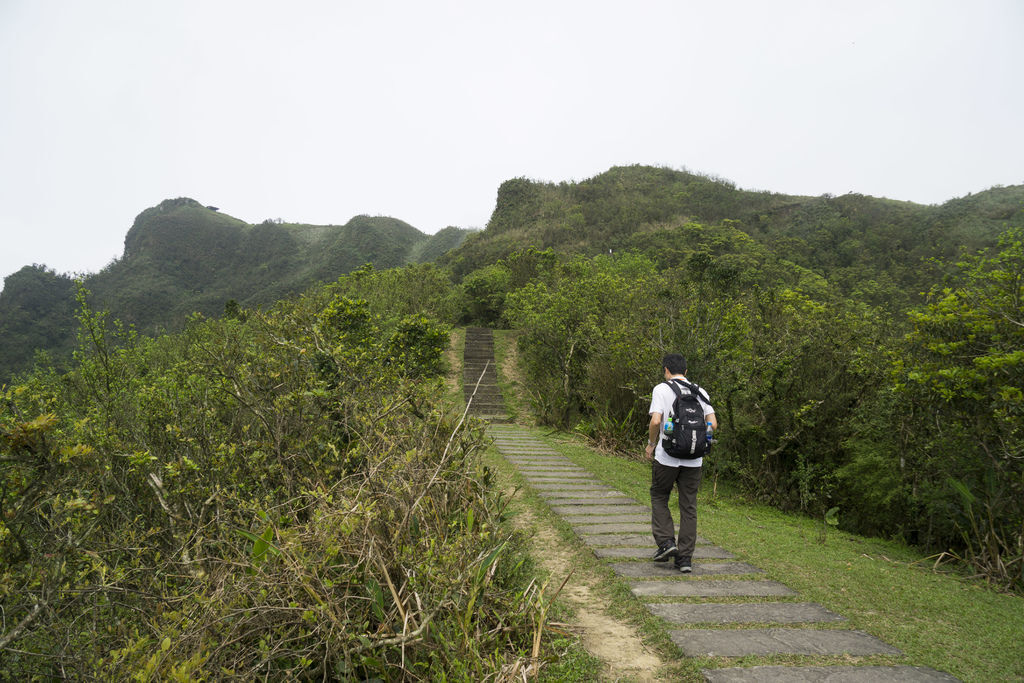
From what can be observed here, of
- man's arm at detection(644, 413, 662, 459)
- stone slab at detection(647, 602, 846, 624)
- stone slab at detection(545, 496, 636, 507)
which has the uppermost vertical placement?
man's arm at detection(644, 413, 662, 459)

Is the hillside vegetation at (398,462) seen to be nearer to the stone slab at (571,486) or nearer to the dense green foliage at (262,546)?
the dense green foliage at (262,546)

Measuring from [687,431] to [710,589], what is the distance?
3.52 feet

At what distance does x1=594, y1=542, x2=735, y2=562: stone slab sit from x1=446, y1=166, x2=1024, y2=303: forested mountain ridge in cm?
2701

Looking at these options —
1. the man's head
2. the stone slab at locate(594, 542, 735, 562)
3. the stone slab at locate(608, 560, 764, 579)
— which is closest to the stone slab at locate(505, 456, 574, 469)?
the stone slab at locate(594, 542, 735, 562)

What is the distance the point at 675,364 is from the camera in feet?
13.2

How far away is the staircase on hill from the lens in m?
12.5

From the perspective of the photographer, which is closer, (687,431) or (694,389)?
(687,431)

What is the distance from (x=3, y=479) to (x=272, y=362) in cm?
166

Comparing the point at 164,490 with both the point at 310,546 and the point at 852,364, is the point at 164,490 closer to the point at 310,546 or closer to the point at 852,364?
the point at 310,546

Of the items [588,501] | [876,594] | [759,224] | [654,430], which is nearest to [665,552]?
[654,430]

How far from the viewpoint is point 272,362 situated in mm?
3941

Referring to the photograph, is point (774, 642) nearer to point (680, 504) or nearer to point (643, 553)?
point (680, 504)

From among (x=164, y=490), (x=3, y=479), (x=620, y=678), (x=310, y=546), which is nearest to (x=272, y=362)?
(x=164, y=490)

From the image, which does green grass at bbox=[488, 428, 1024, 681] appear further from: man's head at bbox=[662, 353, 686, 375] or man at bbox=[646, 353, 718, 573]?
man's head at bbox=[662, 353, 686, 375]
